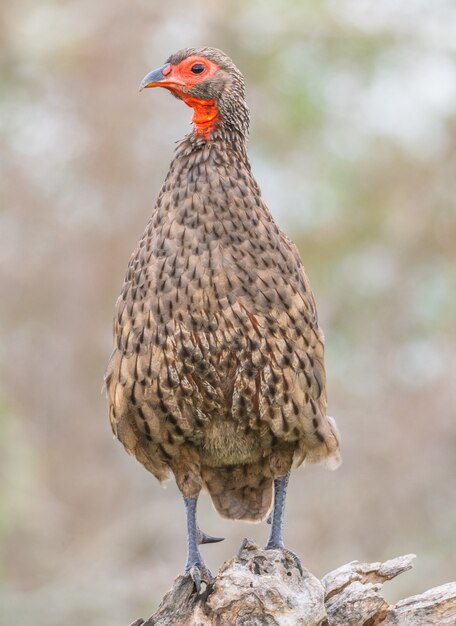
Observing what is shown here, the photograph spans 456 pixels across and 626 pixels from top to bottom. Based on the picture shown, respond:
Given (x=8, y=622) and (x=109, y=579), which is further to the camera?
(x=109, y=579)

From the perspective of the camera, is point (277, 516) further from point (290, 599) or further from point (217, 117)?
point (217, 117)

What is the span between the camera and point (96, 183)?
15.3 m

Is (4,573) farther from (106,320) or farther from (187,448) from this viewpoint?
(187,448)

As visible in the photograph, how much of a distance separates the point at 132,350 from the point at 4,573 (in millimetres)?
9486

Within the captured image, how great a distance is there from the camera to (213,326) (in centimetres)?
570

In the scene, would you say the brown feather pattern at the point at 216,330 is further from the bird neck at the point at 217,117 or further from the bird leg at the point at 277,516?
the bird leg at the point at 277,516

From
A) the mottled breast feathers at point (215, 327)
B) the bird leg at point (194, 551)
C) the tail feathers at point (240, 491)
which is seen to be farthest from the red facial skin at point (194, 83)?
the bird leg at point (194, 551)

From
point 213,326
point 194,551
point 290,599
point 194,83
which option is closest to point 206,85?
point 194,83

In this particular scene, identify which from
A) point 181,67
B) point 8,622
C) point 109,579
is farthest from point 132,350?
point 109,579

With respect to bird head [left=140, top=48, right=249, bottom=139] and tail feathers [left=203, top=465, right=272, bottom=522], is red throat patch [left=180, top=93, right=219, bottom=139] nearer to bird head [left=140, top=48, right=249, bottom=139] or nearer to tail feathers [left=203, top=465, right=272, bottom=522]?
bird head [left=140, top=48, right=249, bottom=139]

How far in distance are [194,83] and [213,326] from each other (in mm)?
1058

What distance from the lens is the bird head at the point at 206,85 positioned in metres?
5.98

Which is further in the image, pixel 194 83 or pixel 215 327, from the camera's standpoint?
pixel 194 83

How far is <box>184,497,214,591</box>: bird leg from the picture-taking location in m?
5.80
